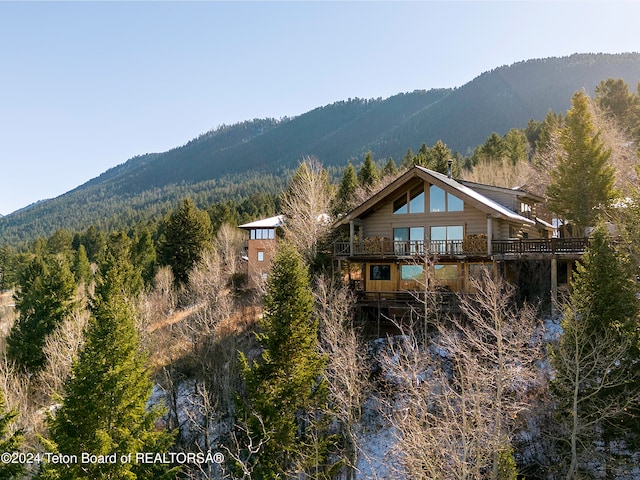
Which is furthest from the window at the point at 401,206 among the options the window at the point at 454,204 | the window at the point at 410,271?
the window at the point at 410,271

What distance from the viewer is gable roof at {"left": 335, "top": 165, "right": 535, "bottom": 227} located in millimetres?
22375

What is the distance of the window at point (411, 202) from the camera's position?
25.6m

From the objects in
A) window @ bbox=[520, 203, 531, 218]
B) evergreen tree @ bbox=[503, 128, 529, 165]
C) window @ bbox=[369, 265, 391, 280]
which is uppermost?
evergreen tree @ bbox=[503, 128, 529, 165]

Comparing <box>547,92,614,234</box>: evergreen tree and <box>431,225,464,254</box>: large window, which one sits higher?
<box>547,92,614,234</box>: evergreen tree

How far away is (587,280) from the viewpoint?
13867 mm

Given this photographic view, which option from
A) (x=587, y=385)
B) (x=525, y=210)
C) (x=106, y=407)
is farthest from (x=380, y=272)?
(x=106, y=407)

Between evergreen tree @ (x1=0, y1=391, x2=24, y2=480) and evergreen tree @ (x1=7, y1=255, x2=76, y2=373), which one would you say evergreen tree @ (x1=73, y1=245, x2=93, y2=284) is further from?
evergreen tree @ (x1=0, y1=391, x2=24, y2=480)

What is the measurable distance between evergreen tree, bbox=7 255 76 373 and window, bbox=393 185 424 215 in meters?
23.1

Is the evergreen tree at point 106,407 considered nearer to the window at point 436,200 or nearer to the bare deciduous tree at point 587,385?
the bare deciduous tree at point 587,385

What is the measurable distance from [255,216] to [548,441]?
56219 mm

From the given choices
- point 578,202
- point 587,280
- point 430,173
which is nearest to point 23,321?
point 430,173

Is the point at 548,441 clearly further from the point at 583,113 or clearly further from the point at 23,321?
the point at 23,321

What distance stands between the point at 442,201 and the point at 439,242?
271 centimetres

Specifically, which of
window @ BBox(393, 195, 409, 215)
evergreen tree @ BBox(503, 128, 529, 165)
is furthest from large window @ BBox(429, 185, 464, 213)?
evergreen tree @ BBox(503, 128, 529, 165)
